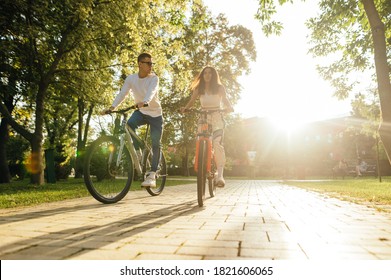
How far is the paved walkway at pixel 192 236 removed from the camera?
200 cm

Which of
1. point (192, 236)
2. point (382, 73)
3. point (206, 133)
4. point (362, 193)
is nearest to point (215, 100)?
point (206, 133)

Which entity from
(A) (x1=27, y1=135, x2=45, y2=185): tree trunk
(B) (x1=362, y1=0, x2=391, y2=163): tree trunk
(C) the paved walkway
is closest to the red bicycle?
(C) the paved walkway

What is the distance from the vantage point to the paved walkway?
2.00 m

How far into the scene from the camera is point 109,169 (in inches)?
183

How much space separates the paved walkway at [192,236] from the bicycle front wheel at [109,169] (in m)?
0.76

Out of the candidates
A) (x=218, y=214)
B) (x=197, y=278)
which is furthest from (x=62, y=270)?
(x=218, y=214)

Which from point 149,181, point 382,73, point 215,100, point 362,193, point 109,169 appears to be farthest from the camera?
point 362,193

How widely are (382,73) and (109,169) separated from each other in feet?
17.1

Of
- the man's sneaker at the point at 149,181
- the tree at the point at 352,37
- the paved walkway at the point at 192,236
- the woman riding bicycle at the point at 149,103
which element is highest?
the tree at the point at 352,37

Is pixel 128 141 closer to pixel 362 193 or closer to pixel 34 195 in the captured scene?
pixel 34 195

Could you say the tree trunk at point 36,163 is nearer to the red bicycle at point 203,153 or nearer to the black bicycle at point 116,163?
the black bicycle at point 116,163

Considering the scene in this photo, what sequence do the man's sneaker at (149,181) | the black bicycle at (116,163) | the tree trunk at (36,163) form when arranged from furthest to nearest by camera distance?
the tree trunk at (36,163), the man's sneaker at (149,181), the black bicycle at (116,163)

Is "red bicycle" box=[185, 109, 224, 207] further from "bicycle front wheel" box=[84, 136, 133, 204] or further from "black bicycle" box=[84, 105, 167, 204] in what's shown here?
"bicycle front wheel" box=[84, 136, 133, 204]

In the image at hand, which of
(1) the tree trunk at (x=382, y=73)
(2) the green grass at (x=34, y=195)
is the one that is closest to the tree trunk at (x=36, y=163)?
(2) the green grass at (x=34, y=195)
